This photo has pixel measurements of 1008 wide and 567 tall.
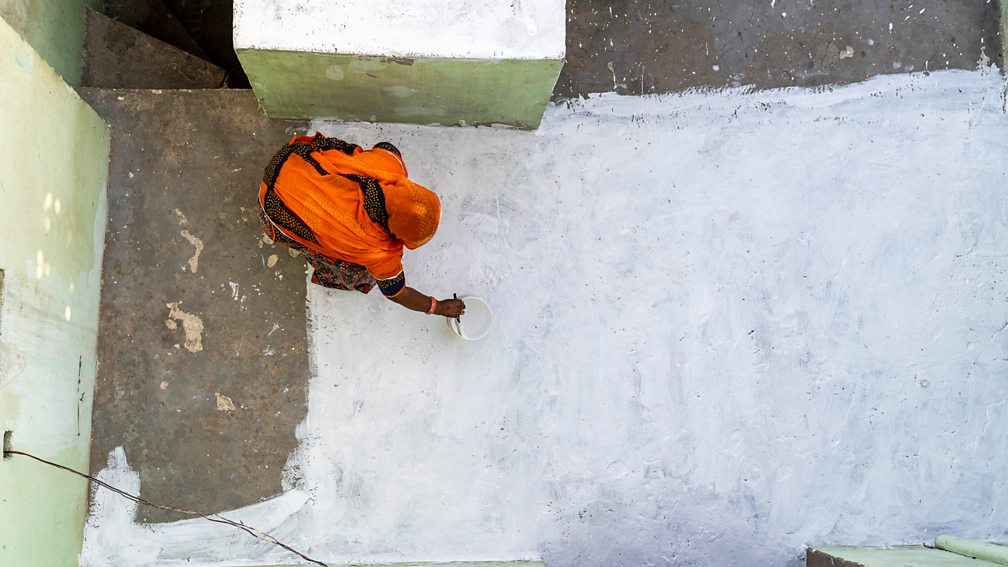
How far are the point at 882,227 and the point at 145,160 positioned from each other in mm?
2792

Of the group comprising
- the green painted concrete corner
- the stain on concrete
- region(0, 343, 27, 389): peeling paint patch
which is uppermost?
the stain on concrete

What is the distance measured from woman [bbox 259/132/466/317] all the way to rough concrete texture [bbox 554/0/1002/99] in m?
1.04

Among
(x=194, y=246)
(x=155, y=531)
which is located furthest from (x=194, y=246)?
(x=155, y=531)

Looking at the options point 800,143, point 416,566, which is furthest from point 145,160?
point 800,143

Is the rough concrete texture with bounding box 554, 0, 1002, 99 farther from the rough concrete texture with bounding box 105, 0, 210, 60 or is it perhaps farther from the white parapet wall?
the rough concrete texture with bounding box 105, 0, 210, 60

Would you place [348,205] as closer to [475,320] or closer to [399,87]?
[399,87]

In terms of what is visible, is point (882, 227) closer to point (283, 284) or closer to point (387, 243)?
point (387, 243)

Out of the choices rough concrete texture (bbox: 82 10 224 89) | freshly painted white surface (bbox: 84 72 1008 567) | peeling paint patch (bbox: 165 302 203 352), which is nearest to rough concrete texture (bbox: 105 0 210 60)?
rough concrete texture (bbox: 82 10 224 89)

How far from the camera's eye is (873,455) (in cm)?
316

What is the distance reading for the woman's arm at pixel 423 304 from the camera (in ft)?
9.02

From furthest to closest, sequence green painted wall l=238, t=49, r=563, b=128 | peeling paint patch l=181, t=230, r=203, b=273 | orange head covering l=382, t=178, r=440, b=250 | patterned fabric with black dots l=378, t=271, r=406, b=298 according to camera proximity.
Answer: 1. peeling paint patch l=181, t=230, r=203, b=273
2. patterned fabric with black dots l=378, t=271, r=406, b=298
3. green painted wall l=238, t=49, r=563, b=128
4. orange head covering l=382, t=178, r=440, b=250

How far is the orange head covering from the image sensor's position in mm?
2334

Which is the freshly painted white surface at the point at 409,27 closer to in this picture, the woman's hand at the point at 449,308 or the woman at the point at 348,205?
the woman at the point at 348,205

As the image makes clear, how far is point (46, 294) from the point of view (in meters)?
2.61
